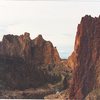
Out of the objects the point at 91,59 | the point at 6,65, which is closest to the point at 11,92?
the point at 6,65

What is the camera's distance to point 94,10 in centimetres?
2106

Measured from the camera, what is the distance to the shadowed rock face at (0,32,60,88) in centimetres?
2134

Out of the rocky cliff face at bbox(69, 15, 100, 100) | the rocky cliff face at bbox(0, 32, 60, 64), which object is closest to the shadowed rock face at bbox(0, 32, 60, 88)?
the rocky cliff face at bbox(0, 32, 60, 64)

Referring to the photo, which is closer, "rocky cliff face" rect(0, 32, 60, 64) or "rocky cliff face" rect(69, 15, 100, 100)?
"rocky cliff face" rect(69, 15, 100, 100)

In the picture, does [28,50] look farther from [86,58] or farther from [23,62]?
[86,58]

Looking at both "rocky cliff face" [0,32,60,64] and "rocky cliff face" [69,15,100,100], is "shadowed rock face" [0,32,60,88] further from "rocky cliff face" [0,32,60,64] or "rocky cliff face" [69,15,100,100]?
"rocky cliff face" [69,15,100,100]

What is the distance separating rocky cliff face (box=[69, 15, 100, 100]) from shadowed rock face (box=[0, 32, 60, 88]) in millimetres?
524

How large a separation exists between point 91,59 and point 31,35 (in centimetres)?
151

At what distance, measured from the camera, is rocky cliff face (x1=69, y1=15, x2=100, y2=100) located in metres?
21.1

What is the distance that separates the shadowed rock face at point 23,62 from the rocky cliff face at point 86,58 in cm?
52

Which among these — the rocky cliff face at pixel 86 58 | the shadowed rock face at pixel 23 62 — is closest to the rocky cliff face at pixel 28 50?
the shadowed rock face at pixel 23 62

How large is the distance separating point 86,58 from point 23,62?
58.6 inches

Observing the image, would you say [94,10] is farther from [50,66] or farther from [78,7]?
[50,66]

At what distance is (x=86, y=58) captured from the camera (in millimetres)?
21219
